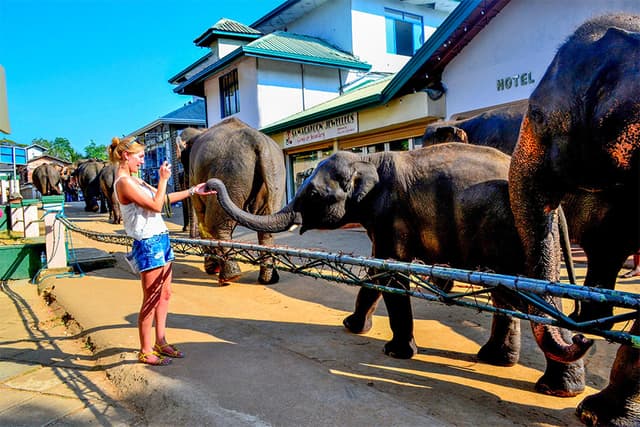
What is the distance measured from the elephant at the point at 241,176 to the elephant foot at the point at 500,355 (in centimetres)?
313

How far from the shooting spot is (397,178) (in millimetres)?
3475

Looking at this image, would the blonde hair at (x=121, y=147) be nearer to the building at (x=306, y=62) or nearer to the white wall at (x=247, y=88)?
the building at (x=306, y=62)

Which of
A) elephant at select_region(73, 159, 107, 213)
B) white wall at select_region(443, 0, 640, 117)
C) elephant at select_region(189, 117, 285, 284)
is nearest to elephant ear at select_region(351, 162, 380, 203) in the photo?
elephant at select_region(189, 117, 285, 284)

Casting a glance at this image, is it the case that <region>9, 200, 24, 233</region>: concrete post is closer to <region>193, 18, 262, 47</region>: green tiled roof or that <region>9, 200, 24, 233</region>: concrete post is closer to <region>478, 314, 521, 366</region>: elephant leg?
<region>478, 314, 521, 366</region>: elephant leg

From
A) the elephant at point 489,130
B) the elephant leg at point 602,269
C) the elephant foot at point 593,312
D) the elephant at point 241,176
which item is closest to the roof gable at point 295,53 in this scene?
the elephant at point 241,176

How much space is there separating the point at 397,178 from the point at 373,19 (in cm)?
1683

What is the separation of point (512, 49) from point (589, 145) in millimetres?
7165

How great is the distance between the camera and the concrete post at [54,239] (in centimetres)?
703

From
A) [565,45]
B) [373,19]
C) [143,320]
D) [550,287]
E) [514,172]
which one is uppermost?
[373,19]

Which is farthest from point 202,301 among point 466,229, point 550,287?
point 550,287

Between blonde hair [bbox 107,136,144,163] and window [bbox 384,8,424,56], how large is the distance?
1744 cm

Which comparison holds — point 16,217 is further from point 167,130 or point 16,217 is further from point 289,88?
point 167,130

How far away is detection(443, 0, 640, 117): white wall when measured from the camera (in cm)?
763

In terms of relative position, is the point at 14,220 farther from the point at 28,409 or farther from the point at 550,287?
the point at 550,287
